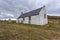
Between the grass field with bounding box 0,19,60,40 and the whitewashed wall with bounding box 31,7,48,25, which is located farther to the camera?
the whitewashed wall with bounding box 31,7,48,25

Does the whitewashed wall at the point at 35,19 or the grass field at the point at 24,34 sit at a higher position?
the whitewashed wall at the point at 35,19

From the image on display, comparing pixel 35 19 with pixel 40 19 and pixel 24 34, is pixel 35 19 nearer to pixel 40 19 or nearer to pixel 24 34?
pixel 40 19

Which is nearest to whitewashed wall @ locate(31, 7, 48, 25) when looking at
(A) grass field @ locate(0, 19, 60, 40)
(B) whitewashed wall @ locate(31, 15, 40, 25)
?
(B) whitewashed wall @ locate(31, 15, 40, 25)

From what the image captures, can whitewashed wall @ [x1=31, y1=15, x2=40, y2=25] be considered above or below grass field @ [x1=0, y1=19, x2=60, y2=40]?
above

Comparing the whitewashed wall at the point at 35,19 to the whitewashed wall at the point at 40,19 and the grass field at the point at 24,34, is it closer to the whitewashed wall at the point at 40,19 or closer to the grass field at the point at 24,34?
the whitewashed wall at the point at 40,19

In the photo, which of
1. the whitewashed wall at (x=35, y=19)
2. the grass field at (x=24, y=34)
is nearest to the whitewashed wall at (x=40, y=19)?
the whitewashed wall at (x=35, y=19)

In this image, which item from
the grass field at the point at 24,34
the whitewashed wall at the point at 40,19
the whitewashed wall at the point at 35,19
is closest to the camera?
the grass field at the point at 24,34

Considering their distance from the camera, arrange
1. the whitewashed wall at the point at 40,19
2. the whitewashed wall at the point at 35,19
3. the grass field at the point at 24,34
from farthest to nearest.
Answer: the whitewashed wall at the point at 35,19
the whitewashed wall at the point at 40,19
the grass field at the point at 24,34

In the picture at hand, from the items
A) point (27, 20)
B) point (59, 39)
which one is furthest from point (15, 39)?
point (27, 20)

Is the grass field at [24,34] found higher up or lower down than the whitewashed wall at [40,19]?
lower down

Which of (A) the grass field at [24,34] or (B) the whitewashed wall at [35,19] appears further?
(B) the whitewashed wall at [35,19]

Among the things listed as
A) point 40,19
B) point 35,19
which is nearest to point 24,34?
point 40,19

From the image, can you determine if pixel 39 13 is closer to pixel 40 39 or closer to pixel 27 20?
pixel 27 20

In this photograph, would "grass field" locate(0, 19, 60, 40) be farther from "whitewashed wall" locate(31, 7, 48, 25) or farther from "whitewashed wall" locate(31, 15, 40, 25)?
"whitewashed wall" locate(31, 15, 40, 25)
